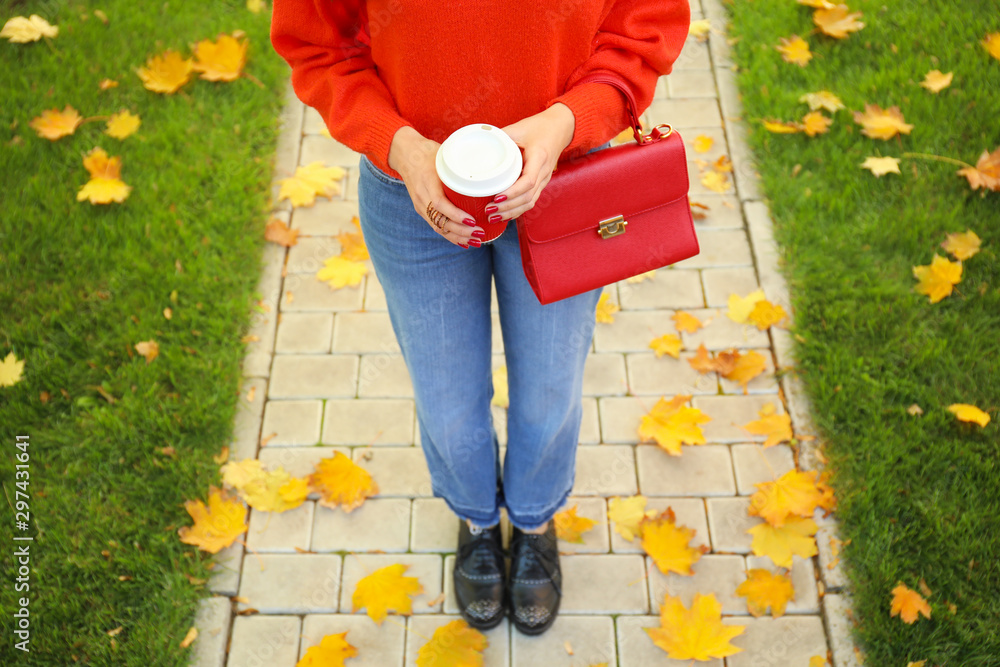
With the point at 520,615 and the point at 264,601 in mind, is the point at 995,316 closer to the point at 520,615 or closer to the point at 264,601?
the point at 520,615

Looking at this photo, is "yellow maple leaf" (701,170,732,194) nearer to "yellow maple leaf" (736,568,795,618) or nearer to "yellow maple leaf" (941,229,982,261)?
"yellow maple leaf" (941,229,982,261)

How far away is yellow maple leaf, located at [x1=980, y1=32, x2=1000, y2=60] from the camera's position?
135 inches

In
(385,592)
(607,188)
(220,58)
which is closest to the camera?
(607,188)

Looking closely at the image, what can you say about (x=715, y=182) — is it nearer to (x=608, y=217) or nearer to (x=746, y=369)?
(x=746, y=369)

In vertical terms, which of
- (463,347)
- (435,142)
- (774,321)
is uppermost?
(435,142)

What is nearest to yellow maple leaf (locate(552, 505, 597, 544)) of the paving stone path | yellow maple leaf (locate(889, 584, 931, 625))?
the paving stone path

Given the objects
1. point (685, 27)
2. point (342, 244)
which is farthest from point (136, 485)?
point (685, 27)

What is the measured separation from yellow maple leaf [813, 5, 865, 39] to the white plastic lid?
10.1 feet

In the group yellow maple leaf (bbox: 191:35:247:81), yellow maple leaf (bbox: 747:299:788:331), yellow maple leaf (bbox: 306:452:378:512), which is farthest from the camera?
yellow maple leaf (bbox: 191:35:247:81)

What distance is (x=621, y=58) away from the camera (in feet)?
4.69

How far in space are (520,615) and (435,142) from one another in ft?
5.03

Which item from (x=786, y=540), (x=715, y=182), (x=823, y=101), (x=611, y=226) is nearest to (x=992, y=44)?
(x=823, y=101)

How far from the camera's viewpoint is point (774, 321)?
2807 mm

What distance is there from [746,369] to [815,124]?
1341 mm
